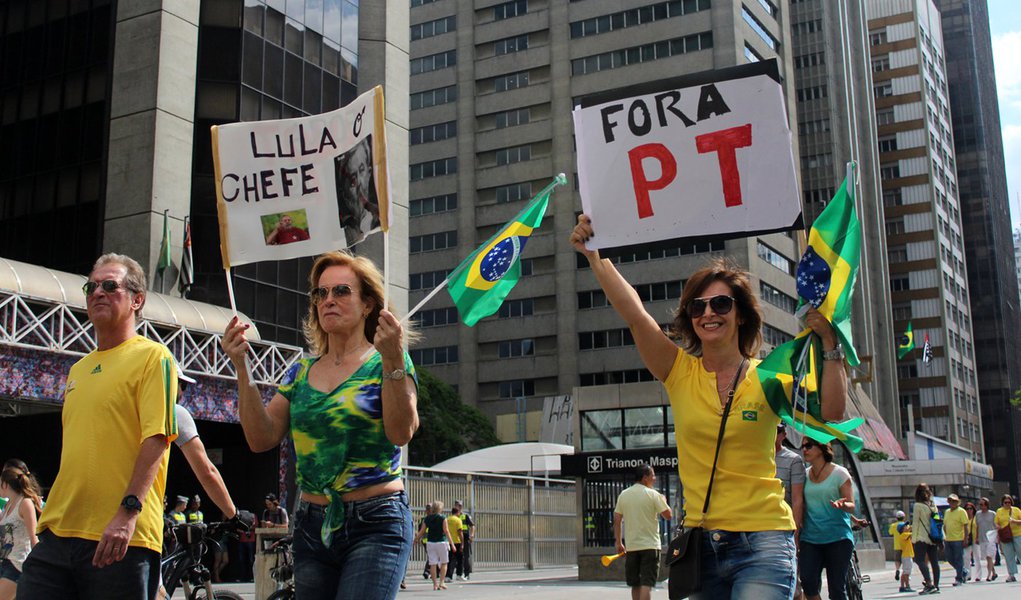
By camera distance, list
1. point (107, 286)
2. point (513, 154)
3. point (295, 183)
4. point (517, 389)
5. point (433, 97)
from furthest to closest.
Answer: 1. point (433, 97)
2. point (513, 154)
3. point (517, 389)
4. point (295, 183)
5. point (107, 286)

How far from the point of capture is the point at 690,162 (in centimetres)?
548

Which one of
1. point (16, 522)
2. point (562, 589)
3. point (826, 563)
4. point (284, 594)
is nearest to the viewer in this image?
point (16, 522)

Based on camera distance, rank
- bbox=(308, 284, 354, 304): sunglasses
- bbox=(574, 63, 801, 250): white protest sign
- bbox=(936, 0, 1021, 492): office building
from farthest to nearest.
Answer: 1. bbox=(936, 0, 1021, 492): office building
2. bbox=(574, 63, 801, 250): white protest sign
3. bbox=(308, 284, 354, 304): sunglasses

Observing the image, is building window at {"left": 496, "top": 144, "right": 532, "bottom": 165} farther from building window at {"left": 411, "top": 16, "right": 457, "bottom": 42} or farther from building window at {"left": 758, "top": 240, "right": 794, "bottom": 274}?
building window at {"left": 758, "top": 240, "right": 794, "bottom": 274}

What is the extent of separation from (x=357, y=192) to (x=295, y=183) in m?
0.43

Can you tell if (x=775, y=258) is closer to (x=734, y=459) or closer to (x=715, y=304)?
(x=715, y=304)

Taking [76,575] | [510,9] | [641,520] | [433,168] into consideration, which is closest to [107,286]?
[76,575]

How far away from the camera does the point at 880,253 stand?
93312mm

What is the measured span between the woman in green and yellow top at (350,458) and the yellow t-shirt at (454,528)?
2065 cm

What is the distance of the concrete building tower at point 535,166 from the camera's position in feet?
230

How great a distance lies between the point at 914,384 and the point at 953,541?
83.5 meters

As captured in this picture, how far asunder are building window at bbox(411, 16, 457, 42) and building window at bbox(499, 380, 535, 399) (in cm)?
2577

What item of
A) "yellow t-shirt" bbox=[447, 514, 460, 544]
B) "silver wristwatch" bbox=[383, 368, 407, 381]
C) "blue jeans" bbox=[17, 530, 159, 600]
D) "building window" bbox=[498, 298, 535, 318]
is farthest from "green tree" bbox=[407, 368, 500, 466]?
"silver wristwatch" bbox=[383, 368, 407, 381]

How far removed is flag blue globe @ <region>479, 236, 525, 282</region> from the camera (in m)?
11.0
